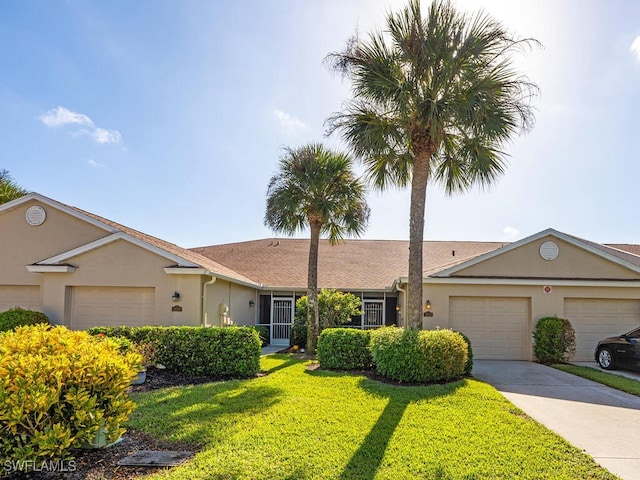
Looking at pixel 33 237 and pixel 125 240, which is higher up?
pixel 33 237

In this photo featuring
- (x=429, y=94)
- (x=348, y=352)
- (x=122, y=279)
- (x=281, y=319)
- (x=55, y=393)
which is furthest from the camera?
(x=281, y=319)

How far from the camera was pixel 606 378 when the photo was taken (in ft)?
32.8

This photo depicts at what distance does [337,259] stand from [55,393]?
18.3 metres

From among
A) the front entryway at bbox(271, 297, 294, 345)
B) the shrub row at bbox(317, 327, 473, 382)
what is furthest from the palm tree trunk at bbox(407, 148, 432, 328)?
the front entryway at bbox(271, 297, 294, 345)

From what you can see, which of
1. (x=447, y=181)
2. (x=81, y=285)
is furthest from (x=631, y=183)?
(x=81, y=285)

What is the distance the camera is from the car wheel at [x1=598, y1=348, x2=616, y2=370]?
11657 millimetres

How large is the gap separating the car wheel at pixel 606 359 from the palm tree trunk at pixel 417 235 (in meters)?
6.17

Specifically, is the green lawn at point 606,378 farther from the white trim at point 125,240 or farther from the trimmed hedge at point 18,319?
the trimmed hedge at point 18,319

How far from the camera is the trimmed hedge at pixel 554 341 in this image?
1259cm

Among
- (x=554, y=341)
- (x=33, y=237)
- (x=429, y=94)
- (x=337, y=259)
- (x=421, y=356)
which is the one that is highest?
(x=429, y=94)

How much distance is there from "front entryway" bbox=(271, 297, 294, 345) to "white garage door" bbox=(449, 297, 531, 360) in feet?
27.2

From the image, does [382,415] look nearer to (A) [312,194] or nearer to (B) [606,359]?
(A) [312,194]

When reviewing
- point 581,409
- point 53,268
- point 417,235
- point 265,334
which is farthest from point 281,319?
point 581,409

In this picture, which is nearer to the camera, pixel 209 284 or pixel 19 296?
pixel 209 284
